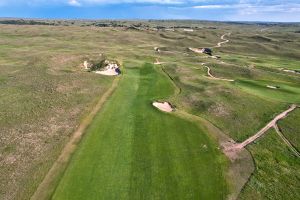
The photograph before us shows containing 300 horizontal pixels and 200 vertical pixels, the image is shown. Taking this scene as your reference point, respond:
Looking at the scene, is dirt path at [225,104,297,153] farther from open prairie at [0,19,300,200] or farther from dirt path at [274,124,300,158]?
dirt path at [274,124,300,158]

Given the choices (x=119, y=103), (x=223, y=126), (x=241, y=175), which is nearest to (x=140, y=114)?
(x=119, y=103)

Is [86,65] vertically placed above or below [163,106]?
below

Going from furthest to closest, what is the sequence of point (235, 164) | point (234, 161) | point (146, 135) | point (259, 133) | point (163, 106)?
point (163, 106)
point (259, 133)
point (146, 135)
point (234, 161)
point (235, 164)

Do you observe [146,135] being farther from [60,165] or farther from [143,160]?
[60,165]

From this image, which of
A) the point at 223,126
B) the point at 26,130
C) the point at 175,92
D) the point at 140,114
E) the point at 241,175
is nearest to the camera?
the point at 241,175

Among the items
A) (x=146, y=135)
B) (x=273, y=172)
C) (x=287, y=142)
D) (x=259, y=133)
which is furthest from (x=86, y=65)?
(x=273, y=172)

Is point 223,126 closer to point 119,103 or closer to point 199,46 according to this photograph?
point 119,103

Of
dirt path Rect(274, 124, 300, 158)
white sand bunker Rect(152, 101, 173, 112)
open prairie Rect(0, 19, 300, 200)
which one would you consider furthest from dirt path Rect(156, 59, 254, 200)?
dirt path Rect(274, 124, 300, 158)
